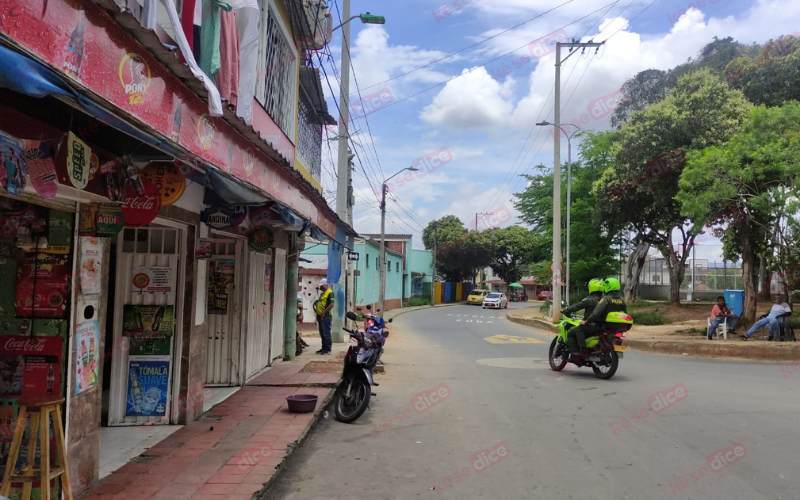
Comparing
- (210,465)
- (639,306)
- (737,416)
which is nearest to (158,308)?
(210,465)

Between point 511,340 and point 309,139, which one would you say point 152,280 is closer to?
point 309,139

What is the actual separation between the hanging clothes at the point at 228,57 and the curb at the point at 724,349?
40.3 ft

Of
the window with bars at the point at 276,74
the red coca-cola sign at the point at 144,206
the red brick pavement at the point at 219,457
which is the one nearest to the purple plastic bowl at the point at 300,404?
→ the red brick pavement at the point at 219,457

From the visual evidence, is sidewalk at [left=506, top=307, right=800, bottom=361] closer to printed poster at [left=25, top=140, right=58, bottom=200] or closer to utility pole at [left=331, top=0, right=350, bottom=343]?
utility pole at [left=331, top=0, right=350, bottom=343]

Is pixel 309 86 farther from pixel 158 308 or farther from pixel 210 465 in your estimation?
pixel 210 465

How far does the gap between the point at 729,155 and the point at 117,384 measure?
47.5 feet

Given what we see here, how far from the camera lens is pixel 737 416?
23.5 ft

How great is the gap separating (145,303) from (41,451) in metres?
3.00

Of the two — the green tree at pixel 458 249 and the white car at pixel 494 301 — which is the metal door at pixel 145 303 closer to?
the white car at pixel 494 301

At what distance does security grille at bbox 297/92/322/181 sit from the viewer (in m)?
13.5

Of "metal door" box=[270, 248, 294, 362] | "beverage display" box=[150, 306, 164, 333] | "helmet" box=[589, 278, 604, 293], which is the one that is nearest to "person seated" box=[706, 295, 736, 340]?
"helmet" box=[589, 278, 604, 293]

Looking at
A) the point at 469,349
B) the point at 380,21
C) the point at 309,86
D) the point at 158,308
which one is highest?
the point at 380,21

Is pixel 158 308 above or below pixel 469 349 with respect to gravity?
above

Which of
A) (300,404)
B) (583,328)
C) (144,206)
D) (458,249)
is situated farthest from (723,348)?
(458,249)
